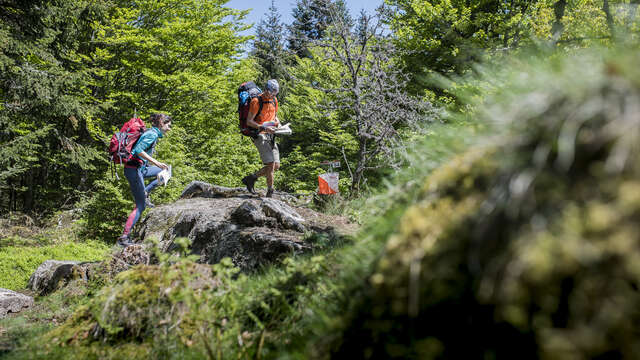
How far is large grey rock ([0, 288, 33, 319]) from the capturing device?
5496mm

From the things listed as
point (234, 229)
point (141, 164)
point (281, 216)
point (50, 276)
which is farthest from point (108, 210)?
point (281, 216)

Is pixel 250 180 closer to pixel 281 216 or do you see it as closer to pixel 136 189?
pixel 136 189

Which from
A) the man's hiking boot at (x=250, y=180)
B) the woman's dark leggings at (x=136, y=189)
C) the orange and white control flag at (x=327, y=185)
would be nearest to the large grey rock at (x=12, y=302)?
the woman's dark leggings at (x=136, y=189)

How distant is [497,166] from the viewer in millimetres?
1292

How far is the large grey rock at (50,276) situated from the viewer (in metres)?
5.72

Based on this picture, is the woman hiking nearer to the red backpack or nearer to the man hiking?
the red backpack

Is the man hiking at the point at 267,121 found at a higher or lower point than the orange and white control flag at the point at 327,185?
higher

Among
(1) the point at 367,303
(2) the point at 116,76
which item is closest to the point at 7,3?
(2) the point at 116,76

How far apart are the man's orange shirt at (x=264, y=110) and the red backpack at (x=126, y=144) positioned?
178cm

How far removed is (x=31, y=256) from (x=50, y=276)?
451 centimetres

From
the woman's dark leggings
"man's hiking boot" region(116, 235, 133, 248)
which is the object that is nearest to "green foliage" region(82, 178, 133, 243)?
"man's hiking boot" region(116, 235, 133, 248)

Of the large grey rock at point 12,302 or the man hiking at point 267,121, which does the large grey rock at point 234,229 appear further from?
the large grey rock at point 12,302

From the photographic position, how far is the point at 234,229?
4.75 metres

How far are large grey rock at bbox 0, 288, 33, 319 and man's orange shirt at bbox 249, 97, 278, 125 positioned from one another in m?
4.60
